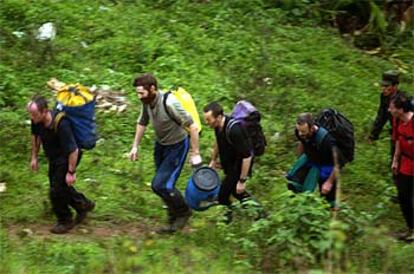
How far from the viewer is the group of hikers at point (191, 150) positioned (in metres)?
8.72

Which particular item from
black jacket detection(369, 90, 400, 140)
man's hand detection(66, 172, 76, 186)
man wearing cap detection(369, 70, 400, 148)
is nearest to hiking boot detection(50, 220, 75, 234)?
man's hand detection(66, 172, 76, 186)

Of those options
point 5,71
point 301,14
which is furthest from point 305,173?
point 301,14

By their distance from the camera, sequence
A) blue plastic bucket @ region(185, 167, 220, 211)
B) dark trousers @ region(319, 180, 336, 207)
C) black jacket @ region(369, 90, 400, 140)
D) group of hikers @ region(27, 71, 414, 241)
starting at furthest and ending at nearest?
1. black jacket @ region(369, 90, 400, 140)
2. blue plastic bucket @ region(185, 167, 220, 211)
3. dark trousers @ region(319, 180, 336, 207)
4. group of hikers @ region(27, 71, 414, 241)

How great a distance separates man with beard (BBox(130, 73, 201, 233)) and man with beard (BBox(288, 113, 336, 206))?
1082 millimetres

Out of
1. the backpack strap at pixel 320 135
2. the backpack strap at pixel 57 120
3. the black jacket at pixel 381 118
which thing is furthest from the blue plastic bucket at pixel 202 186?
the black jacket at pixel 381 118

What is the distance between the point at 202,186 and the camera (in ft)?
30.5

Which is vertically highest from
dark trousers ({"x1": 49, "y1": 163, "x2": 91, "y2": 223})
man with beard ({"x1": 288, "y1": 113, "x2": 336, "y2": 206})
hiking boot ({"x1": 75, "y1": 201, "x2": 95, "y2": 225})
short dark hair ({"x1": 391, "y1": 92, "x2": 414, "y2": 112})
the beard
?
short dark hair ({"x1": 391, "y1": 92, "x2": 414, "y2": 112})

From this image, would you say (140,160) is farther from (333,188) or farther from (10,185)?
(333,188)

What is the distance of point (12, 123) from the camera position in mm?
11734

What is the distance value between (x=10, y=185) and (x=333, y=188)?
3.82 m

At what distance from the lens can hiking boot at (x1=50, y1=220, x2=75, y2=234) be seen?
30.1 feet

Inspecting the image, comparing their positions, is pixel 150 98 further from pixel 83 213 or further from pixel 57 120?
pixel 83 213

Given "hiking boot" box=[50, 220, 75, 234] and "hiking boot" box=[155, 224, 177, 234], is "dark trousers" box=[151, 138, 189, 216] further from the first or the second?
"hiking boot" box=[50, 220, 75, 234]

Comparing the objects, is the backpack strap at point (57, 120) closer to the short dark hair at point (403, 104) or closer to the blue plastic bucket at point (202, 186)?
the blue plastic bucket at point (202, 186)
